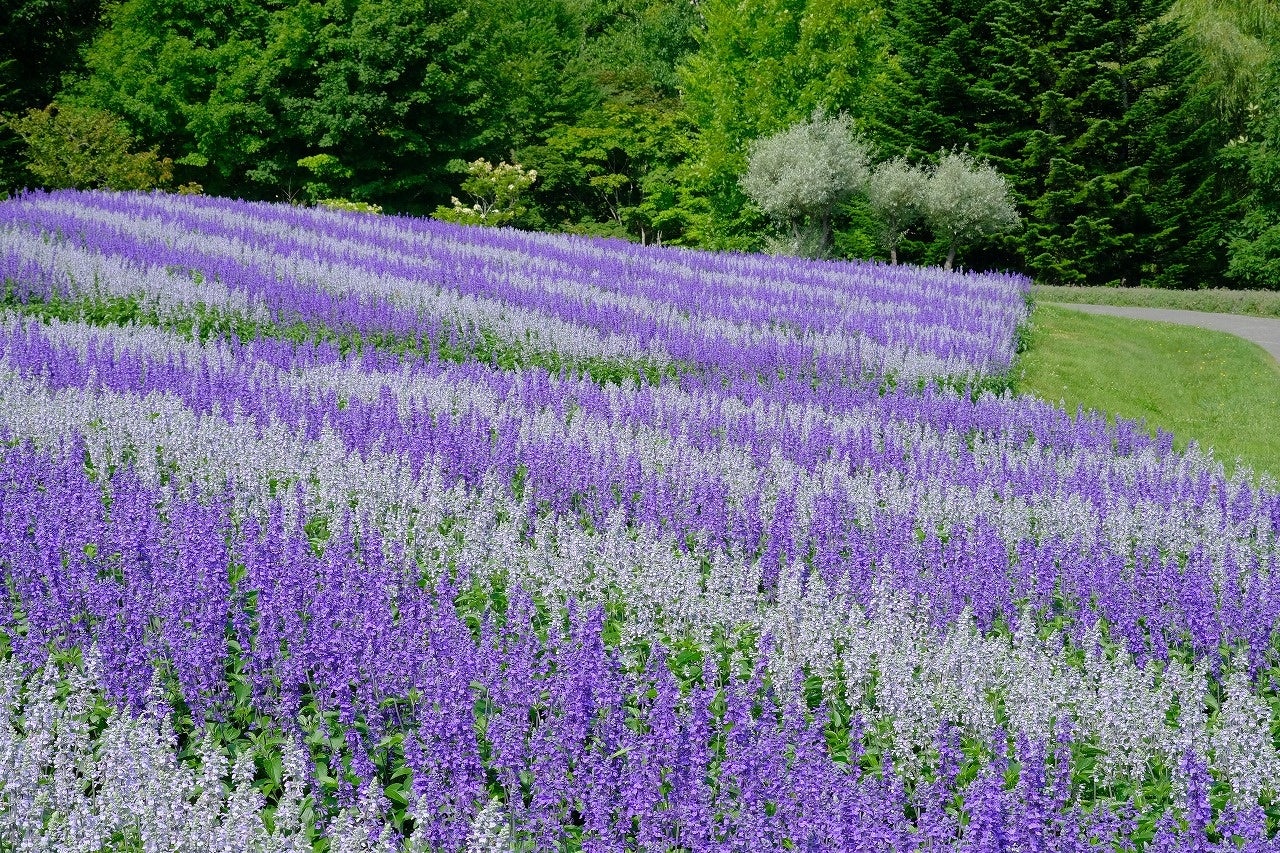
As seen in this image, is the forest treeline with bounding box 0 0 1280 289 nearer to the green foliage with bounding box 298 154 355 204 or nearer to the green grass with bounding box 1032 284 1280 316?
the green foliage with bounding box 298 154 355 204

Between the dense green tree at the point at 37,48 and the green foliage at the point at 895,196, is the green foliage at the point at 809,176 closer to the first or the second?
the green foliage at the point at 895,196

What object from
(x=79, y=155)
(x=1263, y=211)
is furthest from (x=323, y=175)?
(x=1263, y=211)

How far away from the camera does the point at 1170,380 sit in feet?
59.4

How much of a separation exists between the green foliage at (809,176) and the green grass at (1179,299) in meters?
6.67

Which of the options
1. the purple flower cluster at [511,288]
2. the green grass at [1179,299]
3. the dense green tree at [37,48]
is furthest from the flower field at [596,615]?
the dense green tree at [37,48]

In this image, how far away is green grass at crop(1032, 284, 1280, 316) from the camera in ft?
90.8

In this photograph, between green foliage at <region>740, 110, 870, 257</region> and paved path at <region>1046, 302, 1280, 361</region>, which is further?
green foliage at <region>740, 110, 870, 257</region>

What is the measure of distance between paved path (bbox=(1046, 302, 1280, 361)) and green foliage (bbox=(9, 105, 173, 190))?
2377 centimetres

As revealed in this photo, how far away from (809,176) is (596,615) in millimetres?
27533

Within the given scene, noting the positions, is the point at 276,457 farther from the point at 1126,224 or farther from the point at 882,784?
the point at 1126,224

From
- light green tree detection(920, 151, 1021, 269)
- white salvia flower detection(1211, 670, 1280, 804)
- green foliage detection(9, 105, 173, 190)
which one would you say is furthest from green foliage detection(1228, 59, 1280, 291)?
white salvia flower detection(1211, 670, 1280, 804)

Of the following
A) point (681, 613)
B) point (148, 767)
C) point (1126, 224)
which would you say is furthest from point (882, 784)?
point (1126, 224)

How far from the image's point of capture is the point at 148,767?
391 centimetres

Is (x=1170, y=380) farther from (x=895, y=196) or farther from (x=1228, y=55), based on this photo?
(x=1228, y=55)
